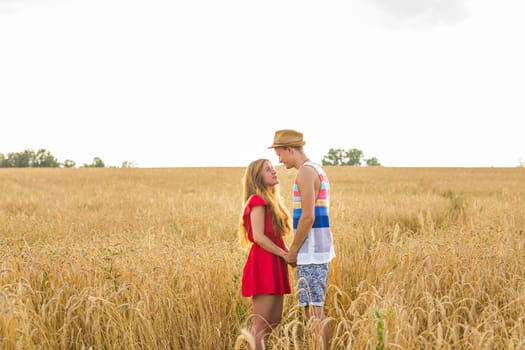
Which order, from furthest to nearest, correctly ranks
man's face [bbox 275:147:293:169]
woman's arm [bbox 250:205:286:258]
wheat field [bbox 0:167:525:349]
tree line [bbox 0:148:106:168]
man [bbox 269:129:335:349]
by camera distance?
tree line [bbox 0:148:106:168] → man's face [bbox 275:147:293:169] → woman's arm [bbox 250:205:286:258] → man [bbox 269:129:335:349] → wheat field [bbox 0:167:525:349]

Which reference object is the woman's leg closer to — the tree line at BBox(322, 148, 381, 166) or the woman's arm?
the woman's arm

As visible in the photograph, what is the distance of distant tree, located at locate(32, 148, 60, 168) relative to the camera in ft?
215

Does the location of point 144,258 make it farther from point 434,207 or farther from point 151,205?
point 434,207

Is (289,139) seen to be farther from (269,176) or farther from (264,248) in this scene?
(264,248)

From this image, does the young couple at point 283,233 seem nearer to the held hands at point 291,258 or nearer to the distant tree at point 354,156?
the held hands at point 291,258

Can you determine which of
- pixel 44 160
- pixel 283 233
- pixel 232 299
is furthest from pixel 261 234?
pixel 44 160

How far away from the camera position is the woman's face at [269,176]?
350 centimetres

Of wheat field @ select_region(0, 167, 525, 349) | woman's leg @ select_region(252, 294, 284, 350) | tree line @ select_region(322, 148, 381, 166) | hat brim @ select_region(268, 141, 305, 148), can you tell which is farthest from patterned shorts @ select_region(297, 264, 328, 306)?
tree line @ select_region(322, 148, 381, 166)

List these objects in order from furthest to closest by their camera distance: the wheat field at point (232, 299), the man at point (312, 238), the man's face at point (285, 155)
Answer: the man's face at point (285, 155), the man at point (312, 238), the wheat field at point (232, 299)

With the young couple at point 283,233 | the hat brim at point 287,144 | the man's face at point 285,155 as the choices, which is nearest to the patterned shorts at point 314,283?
the young couple at point 283,233

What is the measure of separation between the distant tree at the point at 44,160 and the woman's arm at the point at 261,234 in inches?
2723

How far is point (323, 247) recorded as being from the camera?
11.2ft

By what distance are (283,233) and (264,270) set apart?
0.33 metres

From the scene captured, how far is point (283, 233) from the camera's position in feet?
11.8
